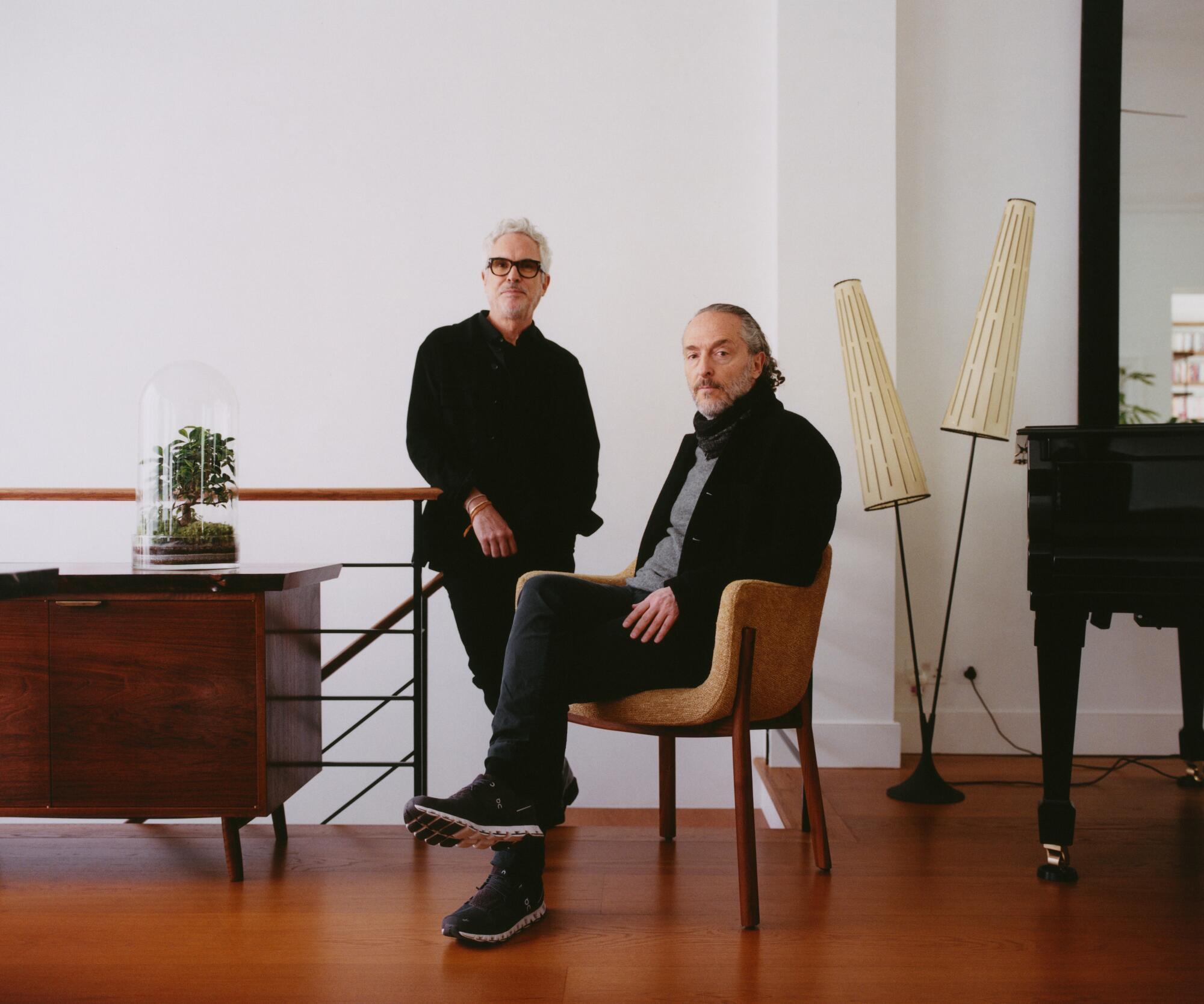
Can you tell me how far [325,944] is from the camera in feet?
5.58

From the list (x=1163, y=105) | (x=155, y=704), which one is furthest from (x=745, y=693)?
(x=1163, y=105)

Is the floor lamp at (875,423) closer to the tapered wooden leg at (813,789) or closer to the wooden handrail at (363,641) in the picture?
the tapered wooden leg at (813,789)

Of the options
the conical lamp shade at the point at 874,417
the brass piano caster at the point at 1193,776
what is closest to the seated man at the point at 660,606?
the conical lamp shade at the point at 874,417

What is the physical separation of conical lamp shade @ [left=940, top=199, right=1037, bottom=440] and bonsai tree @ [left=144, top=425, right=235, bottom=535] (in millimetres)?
1884

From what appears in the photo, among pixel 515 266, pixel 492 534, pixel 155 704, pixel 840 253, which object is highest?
pixel 840 253

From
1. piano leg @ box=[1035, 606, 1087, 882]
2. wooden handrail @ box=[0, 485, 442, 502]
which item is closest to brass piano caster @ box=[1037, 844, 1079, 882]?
piano leg @ box=[1035, 606, 1087, 882]

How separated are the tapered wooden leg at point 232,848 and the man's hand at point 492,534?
803 millimetres

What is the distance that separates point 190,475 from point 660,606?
1.13m

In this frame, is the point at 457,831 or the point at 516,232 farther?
the point at 516,232

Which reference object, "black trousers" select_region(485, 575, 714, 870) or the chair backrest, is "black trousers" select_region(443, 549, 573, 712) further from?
the chair backrest

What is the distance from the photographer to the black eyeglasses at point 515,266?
7.65 feet

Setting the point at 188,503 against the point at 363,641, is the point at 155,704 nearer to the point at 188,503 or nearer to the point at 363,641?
the point at 188,503

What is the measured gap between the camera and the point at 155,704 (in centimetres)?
199

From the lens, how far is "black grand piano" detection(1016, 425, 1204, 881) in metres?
1.83
